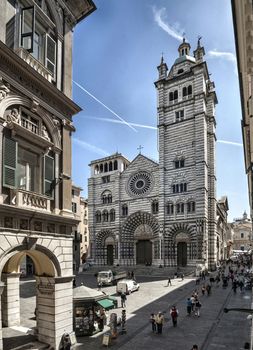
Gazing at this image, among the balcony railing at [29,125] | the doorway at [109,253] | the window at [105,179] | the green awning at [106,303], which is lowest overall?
the doorway at [109,253]

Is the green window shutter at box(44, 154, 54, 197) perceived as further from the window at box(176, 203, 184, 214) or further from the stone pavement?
the window at box(176, 203, 184, 214)

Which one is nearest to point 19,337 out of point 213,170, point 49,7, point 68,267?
point 68,267

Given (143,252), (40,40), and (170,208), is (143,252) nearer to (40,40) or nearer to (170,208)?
(170,208)

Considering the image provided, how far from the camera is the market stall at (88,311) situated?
60.0 ft

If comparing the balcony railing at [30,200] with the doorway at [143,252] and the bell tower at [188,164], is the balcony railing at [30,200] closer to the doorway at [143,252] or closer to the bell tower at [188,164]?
the bell tower at [188,164]

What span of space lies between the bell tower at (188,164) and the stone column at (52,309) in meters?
39.2

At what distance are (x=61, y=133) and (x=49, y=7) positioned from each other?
605 cm

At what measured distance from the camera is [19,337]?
1648 cm

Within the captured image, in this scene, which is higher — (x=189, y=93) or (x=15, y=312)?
(x=189, y=93)

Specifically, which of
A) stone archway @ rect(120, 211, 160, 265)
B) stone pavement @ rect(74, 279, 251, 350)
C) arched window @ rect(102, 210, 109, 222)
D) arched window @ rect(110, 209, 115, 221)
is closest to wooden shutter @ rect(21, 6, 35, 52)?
stone pavement @ rect(74, 279, 251, 350)

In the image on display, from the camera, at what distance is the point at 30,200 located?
13578 mm

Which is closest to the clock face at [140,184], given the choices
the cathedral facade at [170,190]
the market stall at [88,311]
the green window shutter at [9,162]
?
the cathedral facade at [170,190]

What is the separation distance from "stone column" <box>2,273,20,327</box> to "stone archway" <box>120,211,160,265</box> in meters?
39.6

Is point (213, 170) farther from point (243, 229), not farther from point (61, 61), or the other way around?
point (243, 229)
